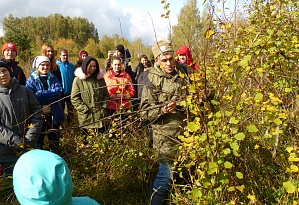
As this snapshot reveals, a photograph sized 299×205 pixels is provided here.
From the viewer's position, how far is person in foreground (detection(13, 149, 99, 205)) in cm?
101

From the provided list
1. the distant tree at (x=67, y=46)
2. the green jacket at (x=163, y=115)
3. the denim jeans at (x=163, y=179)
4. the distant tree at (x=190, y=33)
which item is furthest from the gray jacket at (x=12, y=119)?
the distant tree at (x=67, y=46)

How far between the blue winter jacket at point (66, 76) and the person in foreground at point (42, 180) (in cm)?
347

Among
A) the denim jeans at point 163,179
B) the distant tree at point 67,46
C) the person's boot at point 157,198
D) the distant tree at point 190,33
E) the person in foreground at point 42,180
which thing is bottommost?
the person's boot at point 157,198

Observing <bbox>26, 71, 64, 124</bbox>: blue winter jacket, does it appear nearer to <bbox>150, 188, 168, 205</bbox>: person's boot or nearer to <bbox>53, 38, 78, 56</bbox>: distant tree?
<bbox>150, 188, 168, 205</bbox>: person's boot

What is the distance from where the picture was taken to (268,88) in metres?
2.23

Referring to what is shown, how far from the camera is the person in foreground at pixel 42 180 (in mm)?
1014

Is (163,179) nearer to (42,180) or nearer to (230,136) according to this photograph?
(230,136)

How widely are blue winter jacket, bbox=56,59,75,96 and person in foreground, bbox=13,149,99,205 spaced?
11.4ft

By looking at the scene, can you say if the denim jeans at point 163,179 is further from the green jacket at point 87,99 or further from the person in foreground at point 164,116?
the green jacket at point 87,99

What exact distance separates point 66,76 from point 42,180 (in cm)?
386

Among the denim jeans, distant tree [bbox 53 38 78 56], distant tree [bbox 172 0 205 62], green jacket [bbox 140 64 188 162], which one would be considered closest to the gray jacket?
green jacket [bbox 140 64 188 162]

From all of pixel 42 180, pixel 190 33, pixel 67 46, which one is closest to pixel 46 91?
pixel 190 33

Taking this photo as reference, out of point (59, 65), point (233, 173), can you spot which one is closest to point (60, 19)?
point (59, 65)

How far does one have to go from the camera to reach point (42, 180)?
101 cm
